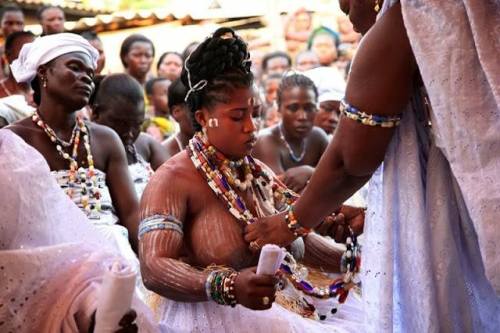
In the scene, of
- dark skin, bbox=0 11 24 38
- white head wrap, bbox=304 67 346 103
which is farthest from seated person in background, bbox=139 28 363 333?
dark skin, bbox=0 11 24 38

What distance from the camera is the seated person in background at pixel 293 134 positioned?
6.84m

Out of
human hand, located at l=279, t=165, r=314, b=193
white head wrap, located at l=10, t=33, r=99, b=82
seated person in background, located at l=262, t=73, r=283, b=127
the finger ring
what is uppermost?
white head wrap, located at l=10, t=33, r=99, b=82

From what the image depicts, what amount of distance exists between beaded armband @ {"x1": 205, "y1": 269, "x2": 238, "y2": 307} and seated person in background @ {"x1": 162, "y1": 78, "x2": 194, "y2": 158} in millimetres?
3267

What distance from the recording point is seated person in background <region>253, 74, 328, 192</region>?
6.84 meters

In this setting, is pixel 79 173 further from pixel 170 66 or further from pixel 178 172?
pixel 170 66

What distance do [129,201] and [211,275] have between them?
2.18 meters

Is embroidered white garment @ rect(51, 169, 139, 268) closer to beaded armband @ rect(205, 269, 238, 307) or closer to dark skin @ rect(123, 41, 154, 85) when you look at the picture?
beaded armband @ rect(205, 269, 238, 307)

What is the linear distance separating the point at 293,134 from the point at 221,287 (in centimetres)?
385

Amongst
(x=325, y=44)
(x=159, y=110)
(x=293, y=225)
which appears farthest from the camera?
(x=325, y=44)

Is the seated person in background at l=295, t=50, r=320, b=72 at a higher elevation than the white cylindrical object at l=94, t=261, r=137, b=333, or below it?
below

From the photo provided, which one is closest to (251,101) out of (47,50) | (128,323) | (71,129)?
(128,323)

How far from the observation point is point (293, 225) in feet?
10.9

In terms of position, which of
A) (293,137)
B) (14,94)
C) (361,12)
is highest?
(361,12)

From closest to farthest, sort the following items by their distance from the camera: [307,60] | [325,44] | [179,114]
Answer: [179,114], [307,60], [325,44]
